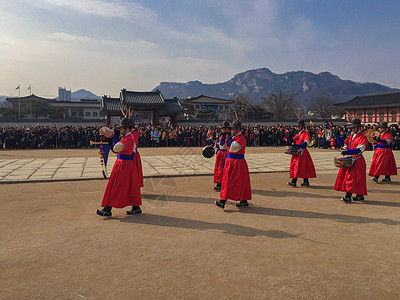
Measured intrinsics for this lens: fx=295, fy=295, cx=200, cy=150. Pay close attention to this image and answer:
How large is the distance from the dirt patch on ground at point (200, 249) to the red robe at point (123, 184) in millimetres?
288

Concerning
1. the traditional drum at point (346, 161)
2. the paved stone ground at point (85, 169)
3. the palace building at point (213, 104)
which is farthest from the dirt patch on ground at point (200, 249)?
the palace building at point (213, 104)

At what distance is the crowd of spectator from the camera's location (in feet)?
59.8

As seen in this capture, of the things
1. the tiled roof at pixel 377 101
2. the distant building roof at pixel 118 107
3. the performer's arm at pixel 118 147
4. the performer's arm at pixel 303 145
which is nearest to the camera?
the performer's arm at pixel 118 147

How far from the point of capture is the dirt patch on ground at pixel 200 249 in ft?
8.97

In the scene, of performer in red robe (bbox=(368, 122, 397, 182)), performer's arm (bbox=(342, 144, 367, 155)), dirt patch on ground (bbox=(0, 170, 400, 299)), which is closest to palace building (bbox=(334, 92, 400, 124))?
performer in red robe (bbox=(368, 122, 397, 182))

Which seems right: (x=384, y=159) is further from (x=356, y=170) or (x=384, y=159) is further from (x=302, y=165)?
(x=356, y=170)

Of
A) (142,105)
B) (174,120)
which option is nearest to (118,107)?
(142,105)

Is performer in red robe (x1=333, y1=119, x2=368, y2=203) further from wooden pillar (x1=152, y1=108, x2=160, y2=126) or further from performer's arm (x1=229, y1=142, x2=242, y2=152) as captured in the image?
wooden pillar (x1=152, y1=108, x2=160, y2=126)

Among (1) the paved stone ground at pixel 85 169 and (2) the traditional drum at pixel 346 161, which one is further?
(1) the paved stone ground at pixel 85 169

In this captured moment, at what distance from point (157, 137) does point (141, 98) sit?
9.65m

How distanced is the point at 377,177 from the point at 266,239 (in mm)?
5887

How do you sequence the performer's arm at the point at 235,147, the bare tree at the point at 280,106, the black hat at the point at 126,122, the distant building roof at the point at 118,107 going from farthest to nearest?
1. the bare tree at the point at 280,106
2. the distant building roof at the point at 118,107
3. the performer's arm at the point at 235,147
4. the black hat at the point at 126,122

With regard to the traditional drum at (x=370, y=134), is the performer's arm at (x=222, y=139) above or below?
below

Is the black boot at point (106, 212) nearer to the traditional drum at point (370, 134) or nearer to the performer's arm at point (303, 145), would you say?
the performer's arm at point (303, 145)
